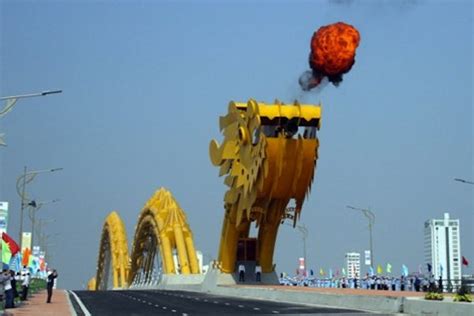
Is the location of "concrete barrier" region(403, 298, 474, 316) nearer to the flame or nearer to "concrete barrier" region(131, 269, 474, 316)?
"concrete barrier" region(131, 269, 474, 316)

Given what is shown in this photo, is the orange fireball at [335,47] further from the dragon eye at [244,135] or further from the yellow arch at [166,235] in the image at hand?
the yellow arch at [166,235]

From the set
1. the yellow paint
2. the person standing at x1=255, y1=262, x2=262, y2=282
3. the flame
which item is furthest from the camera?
the person standing at x1=255, y1=262, x2=262, y2=282

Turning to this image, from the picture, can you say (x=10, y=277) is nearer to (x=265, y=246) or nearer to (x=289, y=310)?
(x=289, y=310)

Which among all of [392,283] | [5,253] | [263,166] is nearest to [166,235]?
[392,283]

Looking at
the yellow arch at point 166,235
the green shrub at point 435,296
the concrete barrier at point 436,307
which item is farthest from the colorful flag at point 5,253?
the yellow arch at point 166,235

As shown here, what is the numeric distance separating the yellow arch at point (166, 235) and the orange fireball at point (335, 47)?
50.4m

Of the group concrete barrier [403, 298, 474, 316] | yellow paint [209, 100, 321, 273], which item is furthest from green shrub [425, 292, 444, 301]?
yellow paint [209, 100, 321, 273]

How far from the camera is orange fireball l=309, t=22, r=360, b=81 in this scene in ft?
129

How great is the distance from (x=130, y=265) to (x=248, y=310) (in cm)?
8845

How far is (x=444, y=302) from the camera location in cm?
2528

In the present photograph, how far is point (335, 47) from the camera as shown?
39.3 metres

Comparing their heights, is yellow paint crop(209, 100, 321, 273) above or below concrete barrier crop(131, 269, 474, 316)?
above

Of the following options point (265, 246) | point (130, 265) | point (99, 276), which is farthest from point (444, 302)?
point (99, 276)

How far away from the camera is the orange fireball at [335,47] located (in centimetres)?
3941
